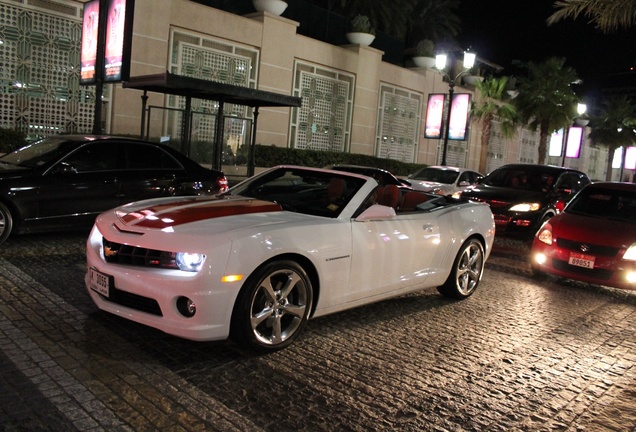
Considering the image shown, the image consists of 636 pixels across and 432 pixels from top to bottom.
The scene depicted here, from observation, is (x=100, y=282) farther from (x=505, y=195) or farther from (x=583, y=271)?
(x=505, y=195)

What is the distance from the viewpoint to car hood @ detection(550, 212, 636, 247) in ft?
25.8

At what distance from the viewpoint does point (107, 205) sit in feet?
28.2

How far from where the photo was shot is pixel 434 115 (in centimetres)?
2906

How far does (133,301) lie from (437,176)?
1378 cm

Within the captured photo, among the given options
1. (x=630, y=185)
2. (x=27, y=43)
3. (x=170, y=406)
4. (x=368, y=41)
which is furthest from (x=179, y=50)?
(x=170, y=406)

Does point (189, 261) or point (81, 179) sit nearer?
point (189, 261)

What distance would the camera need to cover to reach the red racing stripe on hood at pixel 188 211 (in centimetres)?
466

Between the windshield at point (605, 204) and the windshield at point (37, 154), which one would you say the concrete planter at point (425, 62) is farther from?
the windshield at point (37, 154)

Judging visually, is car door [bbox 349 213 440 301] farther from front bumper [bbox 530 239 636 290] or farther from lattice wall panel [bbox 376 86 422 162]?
lattice wall panel [bbox 376 86 422 162]

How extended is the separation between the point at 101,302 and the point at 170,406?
→ 56.6 inches

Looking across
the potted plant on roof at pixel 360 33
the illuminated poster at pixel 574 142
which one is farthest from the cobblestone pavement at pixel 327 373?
the illuminated poster at pixel 574 142

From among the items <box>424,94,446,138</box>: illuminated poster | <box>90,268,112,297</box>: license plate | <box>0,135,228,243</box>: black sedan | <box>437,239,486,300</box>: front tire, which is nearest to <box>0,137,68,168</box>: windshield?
<box>0,135,228,243</box>: black sedan

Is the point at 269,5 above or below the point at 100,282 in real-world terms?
above

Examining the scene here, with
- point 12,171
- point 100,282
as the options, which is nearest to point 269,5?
point 12,171
